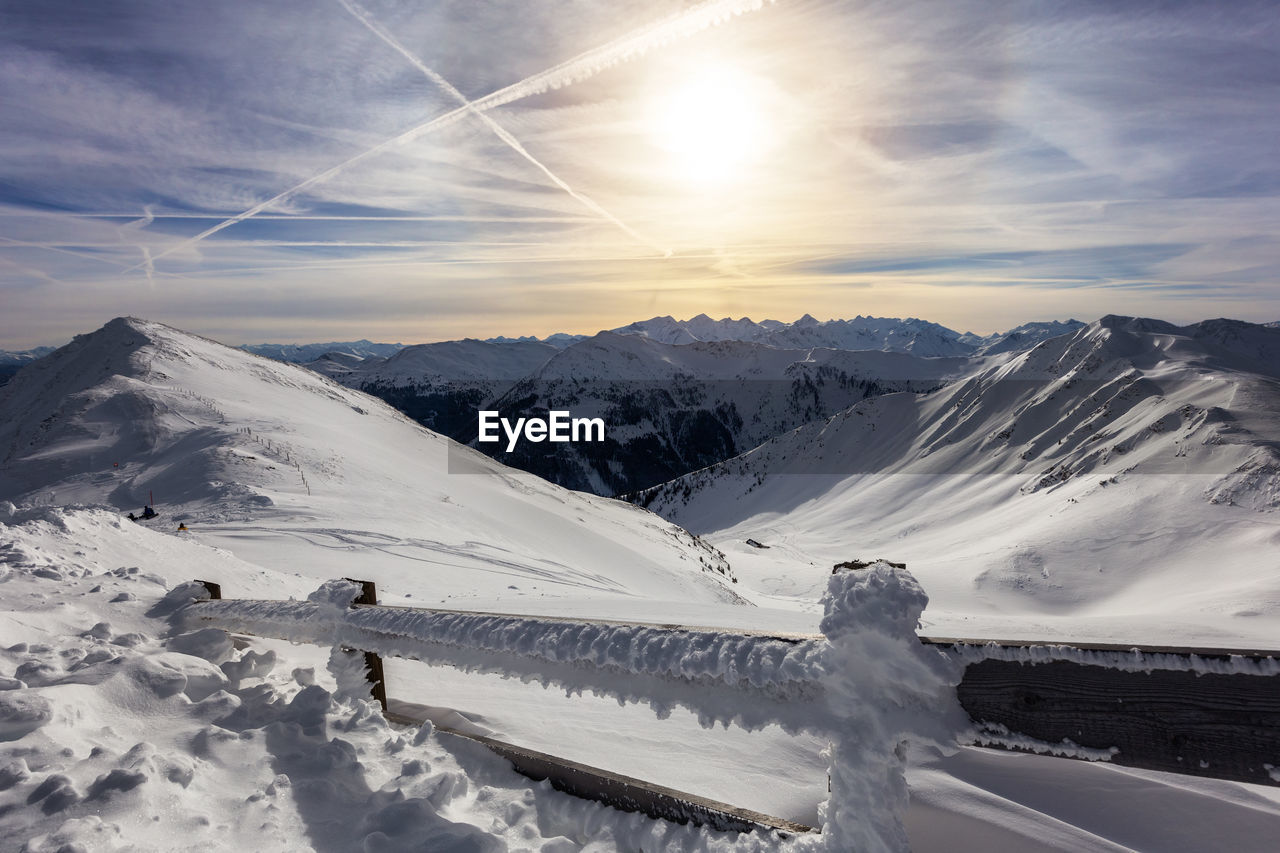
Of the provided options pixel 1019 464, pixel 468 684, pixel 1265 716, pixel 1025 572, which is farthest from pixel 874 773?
pixel 1019 464

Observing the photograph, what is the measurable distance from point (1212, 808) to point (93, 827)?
18.4 feet

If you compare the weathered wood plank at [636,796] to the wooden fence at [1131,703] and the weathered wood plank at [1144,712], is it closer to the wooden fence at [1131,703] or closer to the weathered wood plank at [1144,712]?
the wooden fence at [1131,703]

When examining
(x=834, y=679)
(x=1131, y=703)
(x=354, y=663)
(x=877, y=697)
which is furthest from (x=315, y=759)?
(x=1131, y=703)

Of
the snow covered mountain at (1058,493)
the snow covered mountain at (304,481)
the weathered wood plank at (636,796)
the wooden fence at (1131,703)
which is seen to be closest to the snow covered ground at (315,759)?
the weathered wood plank at (636,796)

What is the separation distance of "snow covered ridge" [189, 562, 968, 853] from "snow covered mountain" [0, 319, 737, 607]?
280 inches

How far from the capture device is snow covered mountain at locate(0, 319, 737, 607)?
51.4 feet

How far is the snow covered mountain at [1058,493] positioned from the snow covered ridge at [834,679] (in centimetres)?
2342

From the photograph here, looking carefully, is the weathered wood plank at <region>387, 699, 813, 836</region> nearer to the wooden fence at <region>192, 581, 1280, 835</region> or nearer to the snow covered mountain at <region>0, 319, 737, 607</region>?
the wooden fence at <region>192, 581, 1280, 835</region>

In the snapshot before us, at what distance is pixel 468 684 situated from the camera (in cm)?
564

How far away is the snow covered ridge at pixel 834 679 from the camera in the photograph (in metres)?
2.22

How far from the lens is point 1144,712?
1.98m

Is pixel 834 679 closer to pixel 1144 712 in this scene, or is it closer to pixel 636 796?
pixel 1144 712

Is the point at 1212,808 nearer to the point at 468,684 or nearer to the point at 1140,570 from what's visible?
the point at 468,684

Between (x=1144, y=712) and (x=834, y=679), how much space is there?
0.96 meters
